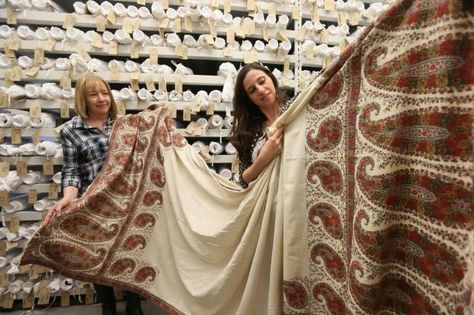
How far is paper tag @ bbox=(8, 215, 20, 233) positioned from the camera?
5.91ft

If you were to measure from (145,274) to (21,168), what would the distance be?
3.89 feet

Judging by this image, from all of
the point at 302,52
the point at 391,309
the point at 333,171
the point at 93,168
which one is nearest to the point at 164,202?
the point at 93,168

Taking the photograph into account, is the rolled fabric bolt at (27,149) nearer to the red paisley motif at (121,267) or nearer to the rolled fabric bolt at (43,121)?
the rolled fabric bolt at (43,121)

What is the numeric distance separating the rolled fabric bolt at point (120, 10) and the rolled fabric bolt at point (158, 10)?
19 centimetres

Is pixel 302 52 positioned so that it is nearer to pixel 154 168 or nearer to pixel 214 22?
pixel 214 22

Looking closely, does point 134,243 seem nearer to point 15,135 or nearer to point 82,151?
point 82,151

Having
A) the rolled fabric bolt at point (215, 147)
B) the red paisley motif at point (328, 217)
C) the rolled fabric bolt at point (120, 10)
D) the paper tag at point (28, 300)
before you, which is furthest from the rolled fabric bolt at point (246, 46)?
the paper tag at point (28, 300)

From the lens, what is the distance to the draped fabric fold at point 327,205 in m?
0.58

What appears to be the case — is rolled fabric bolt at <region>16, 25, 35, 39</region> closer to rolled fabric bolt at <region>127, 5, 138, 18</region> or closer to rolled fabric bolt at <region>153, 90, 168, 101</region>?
rolled fabric bolt at <region>127, 5, 138, 18</region>

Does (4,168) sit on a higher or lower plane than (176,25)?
lower

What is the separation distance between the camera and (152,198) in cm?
135

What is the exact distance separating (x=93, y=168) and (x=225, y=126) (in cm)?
93

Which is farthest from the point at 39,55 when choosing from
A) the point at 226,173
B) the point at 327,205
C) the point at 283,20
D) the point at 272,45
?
the point at 327,205

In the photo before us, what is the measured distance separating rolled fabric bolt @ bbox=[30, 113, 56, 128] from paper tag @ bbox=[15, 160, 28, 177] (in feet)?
0.82
